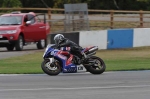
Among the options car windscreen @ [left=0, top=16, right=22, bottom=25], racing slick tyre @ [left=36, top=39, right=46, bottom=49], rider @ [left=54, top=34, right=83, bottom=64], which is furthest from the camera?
racing slick tyre @ [left=36, top=39, right=46, bottom=49]

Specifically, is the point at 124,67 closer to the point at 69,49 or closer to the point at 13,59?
the point at 69,49

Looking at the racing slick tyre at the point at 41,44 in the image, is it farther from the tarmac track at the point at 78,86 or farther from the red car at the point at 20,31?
the tarmac track at the point at 78,86

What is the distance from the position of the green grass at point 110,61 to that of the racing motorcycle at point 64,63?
3.62 ft

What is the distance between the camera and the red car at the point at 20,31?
87.7 ft

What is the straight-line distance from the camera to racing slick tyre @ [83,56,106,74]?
54.3 feet

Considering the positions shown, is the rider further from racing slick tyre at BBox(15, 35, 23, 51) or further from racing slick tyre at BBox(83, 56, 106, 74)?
racing slick tyre at BBox(15, 35, 23, 51)

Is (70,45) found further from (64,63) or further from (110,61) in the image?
(110,61)

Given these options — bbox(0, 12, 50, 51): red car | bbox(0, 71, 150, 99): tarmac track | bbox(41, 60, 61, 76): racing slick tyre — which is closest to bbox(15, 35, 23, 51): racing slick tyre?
bbox(0, 12, 50, 51): red car

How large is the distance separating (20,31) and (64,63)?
1092 centimetres

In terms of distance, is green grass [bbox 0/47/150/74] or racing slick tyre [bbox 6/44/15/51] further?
racing slick tyre [bbox 6/44/15/51]

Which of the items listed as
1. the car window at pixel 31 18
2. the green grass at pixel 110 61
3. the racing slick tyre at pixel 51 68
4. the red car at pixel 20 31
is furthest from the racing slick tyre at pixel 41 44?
the racing slick tyre at pixel 51 68

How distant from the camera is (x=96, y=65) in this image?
54.5 ft

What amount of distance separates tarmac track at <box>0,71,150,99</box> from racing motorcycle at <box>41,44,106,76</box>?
21 cm

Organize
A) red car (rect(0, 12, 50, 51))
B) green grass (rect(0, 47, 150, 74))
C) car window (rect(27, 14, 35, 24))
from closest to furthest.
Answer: green grass (rect(0, 47, 150, 74)) < red car (rect(0, 12, 50, 51)) < car window (rect(27, 14, 35, 24))
